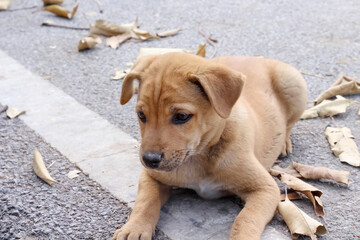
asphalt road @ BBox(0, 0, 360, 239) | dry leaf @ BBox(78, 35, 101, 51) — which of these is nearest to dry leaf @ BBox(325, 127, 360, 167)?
asphalt road @ BBox(0, 0, 360, 239)

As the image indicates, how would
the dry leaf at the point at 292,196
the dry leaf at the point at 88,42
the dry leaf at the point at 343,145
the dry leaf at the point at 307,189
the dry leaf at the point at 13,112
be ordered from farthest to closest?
the dry leaf at the point at 88,42 → the dry leaf at the point at 13,112 → the dry leaf at the point at 343,145 → the dry leaf at the point at 292,196 → the dry leaf at the point at 307,189

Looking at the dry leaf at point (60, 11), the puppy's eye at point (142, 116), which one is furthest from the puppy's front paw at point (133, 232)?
the dry leaf at point (60, 11)

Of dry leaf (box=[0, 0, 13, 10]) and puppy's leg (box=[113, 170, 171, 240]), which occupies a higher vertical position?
puppy's leg (box=[113, 170, 171, 240])

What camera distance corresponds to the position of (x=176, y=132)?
3215mm

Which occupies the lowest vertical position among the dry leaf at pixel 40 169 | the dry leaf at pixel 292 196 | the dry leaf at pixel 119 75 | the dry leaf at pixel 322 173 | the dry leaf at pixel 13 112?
the dry leaf at pixel 13 112

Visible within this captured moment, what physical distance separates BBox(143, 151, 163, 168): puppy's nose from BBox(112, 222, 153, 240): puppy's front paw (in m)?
0.41

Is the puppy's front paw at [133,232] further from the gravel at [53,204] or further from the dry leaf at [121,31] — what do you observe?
the dry leaf at [121,31]

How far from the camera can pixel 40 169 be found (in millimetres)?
4008

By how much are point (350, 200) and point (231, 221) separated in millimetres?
889

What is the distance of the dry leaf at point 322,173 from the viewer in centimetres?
Answer: 396

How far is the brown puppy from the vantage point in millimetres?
3213

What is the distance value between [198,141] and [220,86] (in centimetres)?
38

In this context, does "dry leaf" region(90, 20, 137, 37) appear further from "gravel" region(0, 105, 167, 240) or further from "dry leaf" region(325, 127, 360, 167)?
"dry leaf" region(325, 127, 360, 167)

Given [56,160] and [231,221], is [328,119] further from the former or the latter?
[56,160]
